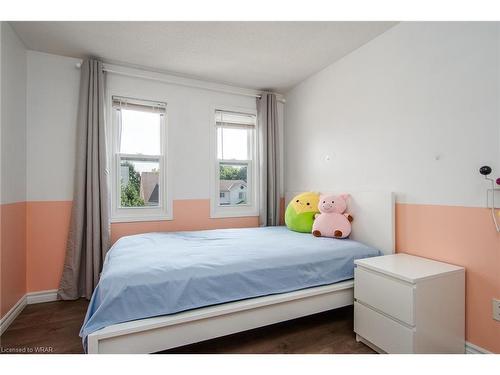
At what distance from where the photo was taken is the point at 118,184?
3.07 meters

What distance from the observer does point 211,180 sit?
11.5 ft

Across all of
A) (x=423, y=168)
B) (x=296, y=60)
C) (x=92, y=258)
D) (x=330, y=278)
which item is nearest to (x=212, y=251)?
(x=330, y=278)

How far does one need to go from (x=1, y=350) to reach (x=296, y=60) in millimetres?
3500

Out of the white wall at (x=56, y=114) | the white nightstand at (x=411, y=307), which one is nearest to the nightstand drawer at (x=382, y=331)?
the white nightstand at (x=411, y=307)

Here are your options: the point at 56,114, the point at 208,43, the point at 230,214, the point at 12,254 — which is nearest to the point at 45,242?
the point at 12,254

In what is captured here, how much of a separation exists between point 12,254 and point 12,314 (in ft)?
1.64

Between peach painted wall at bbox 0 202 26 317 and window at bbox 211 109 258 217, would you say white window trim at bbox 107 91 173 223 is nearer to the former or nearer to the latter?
window at bbox 211 109 258 217

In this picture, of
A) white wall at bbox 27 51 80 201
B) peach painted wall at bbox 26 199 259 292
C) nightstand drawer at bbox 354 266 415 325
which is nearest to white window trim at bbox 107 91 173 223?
peach painted wall at bbox 26 199 259 292

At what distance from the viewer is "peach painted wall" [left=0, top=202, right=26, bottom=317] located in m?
2.23

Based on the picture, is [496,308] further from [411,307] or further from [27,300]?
[27,300]

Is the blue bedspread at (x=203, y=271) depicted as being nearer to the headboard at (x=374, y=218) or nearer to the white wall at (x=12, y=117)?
the headboard at (x=374, y=218)

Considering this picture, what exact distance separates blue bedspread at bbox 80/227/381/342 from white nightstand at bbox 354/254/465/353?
329 mm

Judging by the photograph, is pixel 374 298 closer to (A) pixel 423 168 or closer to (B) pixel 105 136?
(A) pixel 423 168

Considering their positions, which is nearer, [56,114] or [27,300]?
[27,300]
